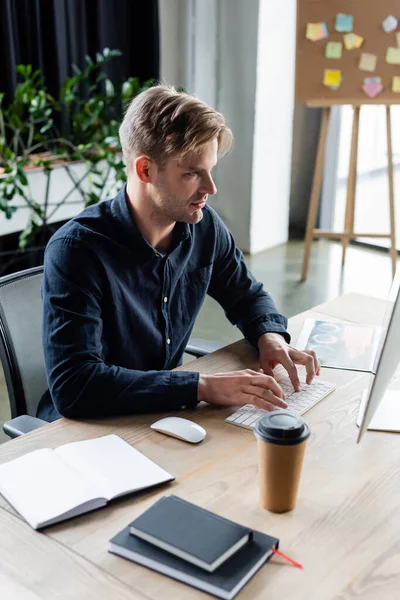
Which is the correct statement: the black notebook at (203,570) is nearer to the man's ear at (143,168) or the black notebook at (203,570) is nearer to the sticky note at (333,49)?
the man's ear at (143,168)

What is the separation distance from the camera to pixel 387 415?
5.01ft

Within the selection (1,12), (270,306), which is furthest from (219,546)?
(1,12)

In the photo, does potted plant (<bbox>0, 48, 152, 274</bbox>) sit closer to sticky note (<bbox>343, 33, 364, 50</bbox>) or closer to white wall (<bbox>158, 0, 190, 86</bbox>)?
white wall (<bbox>158, 0, 190, 86</bbox>)

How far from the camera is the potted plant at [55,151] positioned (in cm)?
381

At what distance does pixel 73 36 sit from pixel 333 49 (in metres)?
1.51

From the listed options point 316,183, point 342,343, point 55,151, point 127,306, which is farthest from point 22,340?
point 316,183

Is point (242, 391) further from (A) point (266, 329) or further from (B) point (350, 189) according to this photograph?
(B) point (350, 189)

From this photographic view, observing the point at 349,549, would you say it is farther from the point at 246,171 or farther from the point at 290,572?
the point at 246,171

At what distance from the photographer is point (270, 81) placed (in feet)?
15.5

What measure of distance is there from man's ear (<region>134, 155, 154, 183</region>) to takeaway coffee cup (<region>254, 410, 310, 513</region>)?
2.41 ft

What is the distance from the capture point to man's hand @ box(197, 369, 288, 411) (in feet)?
4.93

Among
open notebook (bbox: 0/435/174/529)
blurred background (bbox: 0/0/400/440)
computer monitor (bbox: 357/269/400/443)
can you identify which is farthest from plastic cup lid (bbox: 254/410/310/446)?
blurred background (bbox: 0/0/400/440)

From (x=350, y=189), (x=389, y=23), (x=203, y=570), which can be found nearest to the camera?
(x=203, y=570)

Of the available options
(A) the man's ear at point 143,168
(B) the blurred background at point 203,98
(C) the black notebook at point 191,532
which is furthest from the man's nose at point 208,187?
(B) the blurred background at point 203,98
